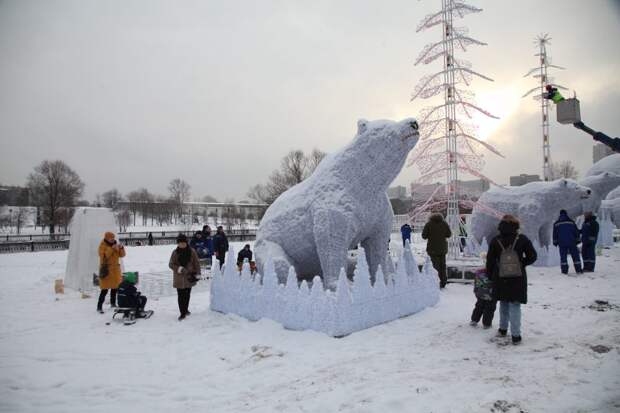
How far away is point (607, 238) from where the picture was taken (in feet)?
52.5

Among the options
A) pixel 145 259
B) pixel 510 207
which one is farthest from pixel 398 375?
pixel 145 259

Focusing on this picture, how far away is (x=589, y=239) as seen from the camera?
938 cm

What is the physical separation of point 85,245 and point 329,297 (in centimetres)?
760

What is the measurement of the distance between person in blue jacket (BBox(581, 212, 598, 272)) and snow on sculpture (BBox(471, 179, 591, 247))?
1.73 metres

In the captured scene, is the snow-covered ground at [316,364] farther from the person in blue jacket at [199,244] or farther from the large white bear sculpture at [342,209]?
the person in blue jacket at [199,244]

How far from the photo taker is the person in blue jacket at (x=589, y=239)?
935cm

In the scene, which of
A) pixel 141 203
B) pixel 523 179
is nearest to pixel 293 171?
pixel 523 179

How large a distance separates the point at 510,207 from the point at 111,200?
70.8m

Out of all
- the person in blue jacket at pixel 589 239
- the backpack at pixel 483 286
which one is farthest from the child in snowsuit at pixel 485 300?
the person in blue jacket at pixel 589 239

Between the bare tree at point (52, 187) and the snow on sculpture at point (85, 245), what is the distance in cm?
3067

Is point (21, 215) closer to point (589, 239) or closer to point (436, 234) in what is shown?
point (436, 234)

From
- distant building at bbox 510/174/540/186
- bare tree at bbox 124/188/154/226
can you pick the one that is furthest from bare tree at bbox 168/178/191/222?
distant building at bbox 510/174/540/186

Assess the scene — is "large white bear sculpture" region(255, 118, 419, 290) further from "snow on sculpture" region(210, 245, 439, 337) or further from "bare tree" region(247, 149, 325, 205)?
"bare tree" region(247, 149, 325, 205)

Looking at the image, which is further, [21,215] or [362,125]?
[21,215]
